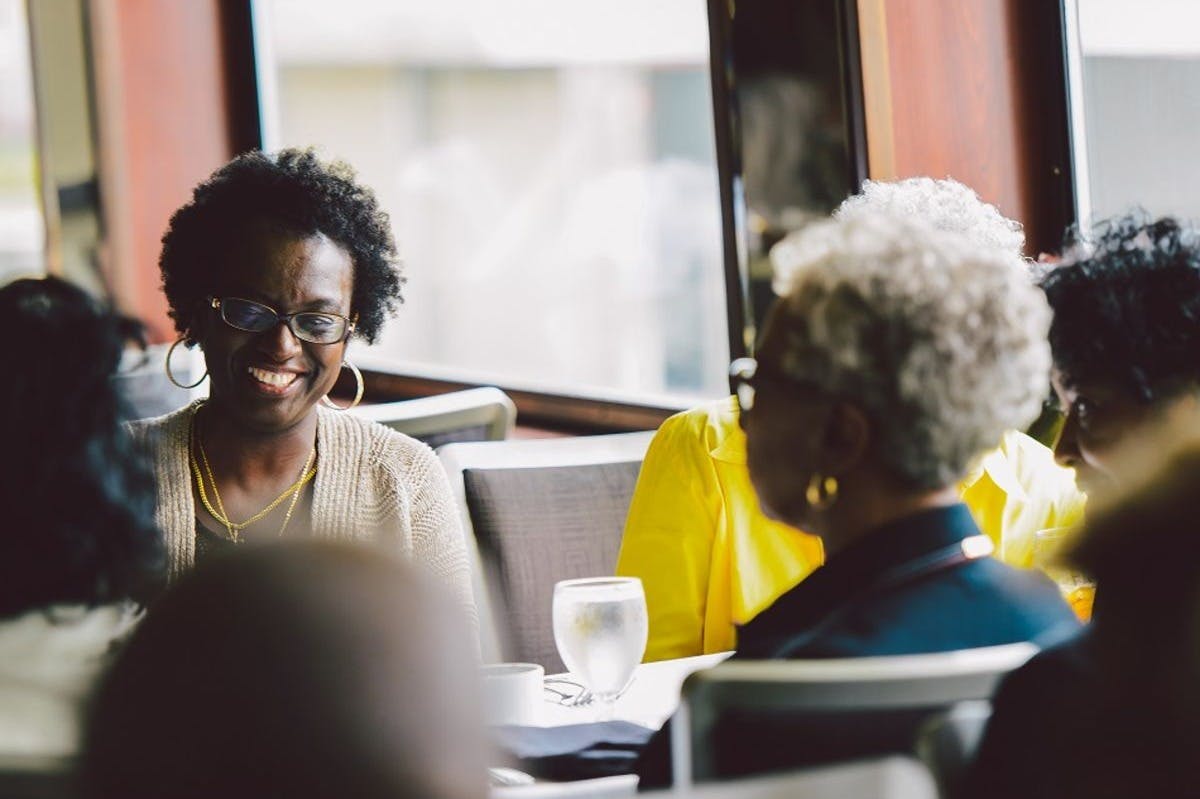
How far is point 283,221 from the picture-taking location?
96.3 inches

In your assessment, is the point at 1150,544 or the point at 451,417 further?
the point at 451,417

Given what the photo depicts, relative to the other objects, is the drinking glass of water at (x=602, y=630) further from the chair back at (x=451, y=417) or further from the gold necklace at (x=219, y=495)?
the chair back at (x=451, y=417)

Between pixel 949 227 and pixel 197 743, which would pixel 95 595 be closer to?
pixel 197 743

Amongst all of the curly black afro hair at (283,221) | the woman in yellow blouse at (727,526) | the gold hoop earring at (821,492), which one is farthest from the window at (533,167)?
the gold hoop earring at (821,492)

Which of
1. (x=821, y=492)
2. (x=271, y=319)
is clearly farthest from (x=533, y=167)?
(x=821, y=492)

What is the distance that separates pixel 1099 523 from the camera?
3.42 feet

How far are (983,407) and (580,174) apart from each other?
12.3 ft

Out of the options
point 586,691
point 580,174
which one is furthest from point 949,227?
point 580,174

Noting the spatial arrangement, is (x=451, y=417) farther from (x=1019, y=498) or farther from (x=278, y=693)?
(x=278, y=693)

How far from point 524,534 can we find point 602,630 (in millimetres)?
962

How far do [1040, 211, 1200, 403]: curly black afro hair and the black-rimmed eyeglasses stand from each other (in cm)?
109

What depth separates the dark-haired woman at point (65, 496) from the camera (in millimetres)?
1226

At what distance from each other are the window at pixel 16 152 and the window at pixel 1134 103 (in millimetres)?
4570

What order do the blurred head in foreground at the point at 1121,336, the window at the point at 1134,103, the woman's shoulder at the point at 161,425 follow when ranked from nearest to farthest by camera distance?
the blurred head in foreground at the point at 1121,336
the woman's shoulder at the point at 161,425
the window at the point at 1134,103
